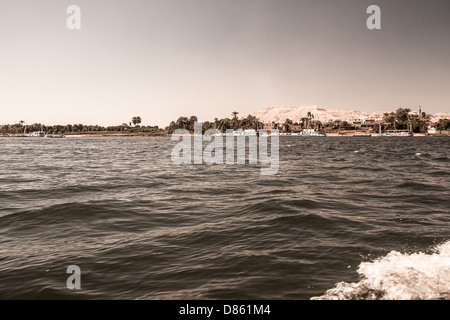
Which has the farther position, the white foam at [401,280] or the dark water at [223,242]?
the dark water at [223,242]

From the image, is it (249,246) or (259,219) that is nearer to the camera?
(249,246)

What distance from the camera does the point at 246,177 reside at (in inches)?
1020

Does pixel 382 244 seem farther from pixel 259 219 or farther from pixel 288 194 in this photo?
pixel 288 194

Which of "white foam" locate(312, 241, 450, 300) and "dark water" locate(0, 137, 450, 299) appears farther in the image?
"dark water" locate(0, 137, 450, 299)

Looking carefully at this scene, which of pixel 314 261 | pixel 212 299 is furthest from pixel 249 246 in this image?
pixel 212 299

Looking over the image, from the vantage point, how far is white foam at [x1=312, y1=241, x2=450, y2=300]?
6301mm

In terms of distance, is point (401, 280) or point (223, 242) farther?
point (223, 242)

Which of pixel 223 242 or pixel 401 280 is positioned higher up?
pixel 401 280

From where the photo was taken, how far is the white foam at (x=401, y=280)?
630 cm

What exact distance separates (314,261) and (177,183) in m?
15.9

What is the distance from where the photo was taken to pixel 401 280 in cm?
686
